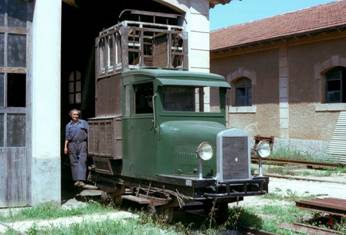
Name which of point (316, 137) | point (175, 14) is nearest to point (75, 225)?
point (175, 14)

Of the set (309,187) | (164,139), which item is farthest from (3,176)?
(309,187)

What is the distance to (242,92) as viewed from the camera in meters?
25.9

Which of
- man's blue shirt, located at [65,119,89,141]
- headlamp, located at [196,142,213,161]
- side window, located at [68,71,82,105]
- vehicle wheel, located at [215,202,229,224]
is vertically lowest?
vehicle wheel, located at [215,202,229,224]

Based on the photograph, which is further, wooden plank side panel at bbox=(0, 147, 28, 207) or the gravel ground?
the gravel ground

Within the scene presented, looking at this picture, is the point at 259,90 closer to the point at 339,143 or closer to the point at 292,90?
the point at 292,90

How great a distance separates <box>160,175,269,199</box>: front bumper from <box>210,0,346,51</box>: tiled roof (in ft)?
42.7

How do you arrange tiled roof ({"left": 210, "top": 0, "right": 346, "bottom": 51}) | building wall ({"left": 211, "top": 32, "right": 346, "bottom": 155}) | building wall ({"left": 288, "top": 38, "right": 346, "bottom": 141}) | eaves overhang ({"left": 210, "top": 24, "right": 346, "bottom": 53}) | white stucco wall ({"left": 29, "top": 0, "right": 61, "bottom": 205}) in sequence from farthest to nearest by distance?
tiled roof ({"left": 210, "top": 0, "right": 346, "bottom": 51}), building wall ({"left": 211, "top": 32, "right": 346, "bottom": 155}), building wall ({"left": 288, "top": 38, "right": 346, "bottom": 141}), eaves overhang ({"left": 210, "top": 24, "right": 346, "bottom": 53}), white stucco wall ({"left": 29, "top": 0, "right": 61, "bottom": 205})

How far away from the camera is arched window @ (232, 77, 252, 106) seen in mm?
25562

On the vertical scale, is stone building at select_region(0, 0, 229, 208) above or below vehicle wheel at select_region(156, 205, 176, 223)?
above

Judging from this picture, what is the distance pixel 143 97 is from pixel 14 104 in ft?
8.48

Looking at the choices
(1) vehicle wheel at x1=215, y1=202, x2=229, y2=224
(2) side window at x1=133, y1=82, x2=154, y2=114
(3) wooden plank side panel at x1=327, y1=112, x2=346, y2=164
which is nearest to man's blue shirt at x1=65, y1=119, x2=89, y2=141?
(2) side window at x1=133, y1=82, x2=154, y2=114

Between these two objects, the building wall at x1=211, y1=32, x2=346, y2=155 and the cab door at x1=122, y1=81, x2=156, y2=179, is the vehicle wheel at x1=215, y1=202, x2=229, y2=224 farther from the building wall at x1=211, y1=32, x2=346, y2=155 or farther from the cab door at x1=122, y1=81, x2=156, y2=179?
the building wall at x1=211, y1=32, x2=346, y2=155

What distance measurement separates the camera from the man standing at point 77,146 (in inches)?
439

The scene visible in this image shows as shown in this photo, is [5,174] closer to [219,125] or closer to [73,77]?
[219,125]
